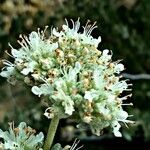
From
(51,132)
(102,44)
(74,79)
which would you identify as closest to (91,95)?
(74,79)

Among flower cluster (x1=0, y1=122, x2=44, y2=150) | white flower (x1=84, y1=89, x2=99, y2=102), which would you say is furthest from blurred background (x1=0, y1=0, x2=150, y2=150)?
white flower (x1=84, y1=89, x2=99, y2=102)

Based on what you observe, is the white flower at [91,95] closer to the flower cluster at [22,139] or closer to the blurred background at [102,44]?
the flower cluster at [22,139]

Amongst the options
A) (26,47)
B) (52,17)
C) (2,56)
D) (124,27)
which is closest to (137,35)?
(124,27)

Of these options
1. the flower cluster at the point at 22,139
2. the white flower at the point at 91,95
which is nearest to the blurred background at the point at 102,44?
the flower cluster at the point at 22,139

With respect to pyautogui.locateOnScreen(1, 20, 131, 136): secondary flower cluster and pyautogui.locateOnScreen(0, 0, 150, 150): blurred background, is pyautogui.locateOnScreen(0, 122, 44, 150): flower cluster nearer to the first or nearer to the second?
pyautogui.locateOnScreen(1, 20, 131, 136): secondary flower cluster

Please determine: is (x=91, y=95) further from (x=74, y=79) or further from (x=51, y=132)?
(x=51, y=132)
